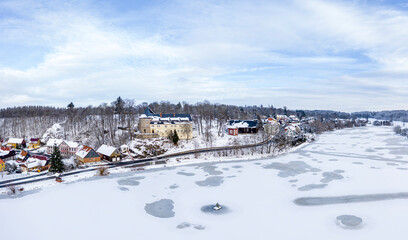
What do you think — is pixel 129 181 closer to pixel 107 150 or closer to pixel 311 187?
pixel 107 150

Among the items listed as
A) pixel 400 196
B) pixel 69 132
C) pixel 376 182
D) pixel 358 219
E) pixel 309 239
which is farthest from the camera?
pixel 69 132

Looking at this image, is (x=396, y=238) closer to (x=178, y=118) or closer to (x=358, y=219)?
(x=358, y=219)

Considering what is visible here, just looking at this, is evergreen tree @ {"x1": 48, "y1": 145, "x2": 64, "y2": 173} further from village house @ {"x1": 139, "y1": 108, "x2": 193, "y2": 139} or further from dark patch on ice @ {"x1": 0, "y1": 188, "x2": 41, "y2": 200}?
village house @ {"x1": 139, "y1": 108, "x2": 193, "y2": 139}

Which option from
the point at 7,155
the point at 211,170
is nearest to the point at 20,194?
the point at 211,170

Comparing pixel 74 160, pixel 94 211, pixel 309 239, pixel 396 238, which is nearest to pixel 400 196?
pixel 396 238

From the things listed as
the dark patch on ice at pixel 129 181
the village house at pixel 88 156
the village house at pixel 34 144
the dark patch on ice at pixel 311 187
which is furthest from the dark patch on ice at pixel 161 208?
the village house at pixel 34 144

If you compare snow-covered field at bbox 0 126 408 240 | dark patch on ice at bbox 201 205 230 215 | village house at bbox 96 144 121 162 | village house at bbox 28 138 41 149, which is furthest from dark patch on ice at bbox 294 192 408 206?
village house at bbox 28 138 41 149
